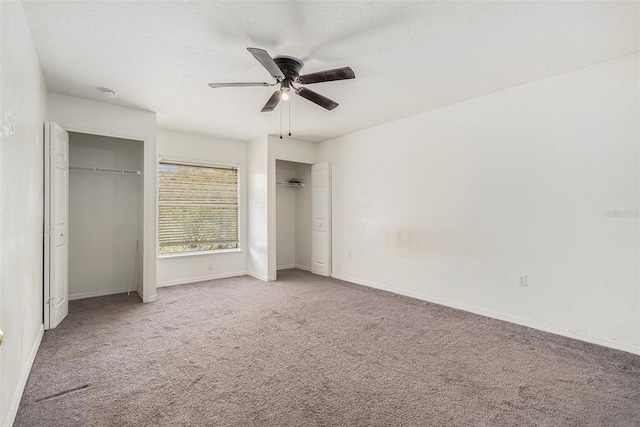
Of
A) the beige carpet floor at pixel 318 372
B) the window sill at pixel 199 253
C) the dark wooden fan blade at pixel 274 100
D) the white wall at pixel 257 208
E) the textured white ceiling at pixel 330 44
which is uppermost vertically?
the textured white ceiling at pixel 330 44

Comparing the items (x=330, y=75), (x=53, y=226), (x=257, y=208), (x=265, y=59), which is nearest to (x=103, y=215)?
(x=53, y=226)

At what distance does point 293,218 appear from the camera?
7.29 metres

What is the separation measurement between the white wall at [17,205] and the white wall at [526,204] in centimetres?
422

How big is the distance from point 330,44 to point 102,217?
4.27 metres

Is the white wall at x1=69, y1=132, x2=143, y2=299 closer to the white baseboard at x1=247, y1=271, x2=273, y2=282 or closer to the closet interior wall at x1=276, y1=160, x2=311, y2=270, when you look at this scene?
the white baseboard at x1=247, y1=271, x2=273, y2=282

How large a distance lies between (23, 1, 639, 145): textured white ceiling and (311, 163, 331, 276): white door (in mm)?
2365

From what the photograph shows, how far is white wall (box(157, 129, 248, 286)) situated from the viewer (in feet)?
17.7

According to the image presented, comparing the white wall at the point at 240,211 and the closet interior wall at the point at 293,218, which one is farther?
the closet interior wall at the point at 293,218

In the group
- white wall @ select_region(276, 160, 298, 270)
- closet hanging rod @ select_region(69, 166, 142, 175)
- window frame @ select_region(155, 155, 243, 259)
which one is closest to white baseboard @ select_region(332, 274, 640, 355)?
white wall @ select_region(276, 160, 298, 270)

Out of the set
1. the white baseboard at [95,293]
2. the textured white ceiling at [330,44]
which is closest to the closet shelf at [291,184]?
the textured white ceiling at [330,44]

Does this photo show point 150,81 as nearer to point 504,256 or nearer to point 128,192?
point 128,192

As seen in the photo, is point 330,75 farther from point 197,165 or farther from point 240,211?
point 240,211

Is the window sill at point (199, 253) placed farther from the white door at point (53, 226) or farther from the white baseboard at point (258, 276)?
the white door at point (53, 226)

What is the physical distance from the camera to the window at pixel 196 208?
18.0 feet
